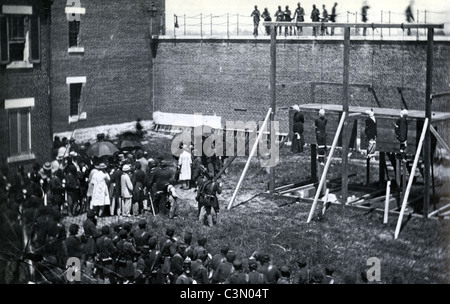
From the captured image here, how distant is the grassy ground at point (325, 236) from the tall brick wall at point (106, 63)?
10.8 m

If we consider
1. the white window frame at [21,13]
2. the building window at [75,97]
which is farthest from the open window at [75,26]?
the white window frame at [21,13]

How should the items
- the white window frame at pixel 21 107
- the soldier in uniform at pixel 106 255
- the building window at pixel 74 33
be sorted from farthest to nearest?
the building window at pixel 74 33, the white window frame at pixel 21 107, the soldier in uniform at pixel 106 255

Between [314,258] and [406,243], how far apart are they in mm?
2686

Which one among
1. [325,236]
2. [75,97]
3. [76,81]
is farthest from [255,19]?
[325,236]

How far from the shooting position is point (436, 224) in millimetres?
16500

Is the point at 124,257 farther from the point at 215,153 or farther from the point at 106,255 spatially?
the point at 215,153

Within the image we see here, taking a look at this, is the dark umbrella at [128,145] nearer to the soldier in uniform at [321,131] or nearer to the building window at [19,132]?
the building window at [19,132]

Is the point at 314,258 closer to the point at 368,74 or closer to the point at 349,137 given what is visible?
the point at 349,137

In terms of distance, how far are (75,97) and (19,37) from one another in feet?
34.8

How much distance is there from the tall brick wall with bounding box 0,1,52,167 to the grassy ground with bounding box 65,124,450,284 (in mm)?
3109

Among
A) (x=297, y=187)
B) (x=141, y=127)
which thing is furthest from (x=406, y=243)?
(x=141, y=127)

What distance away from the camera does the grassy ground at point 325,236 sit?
13844 millimetres

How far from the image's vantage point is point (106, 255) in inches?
476

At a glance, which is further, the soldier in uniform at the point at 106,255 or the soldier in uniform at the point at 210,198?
the soldier in uniform at the point at 210,198
